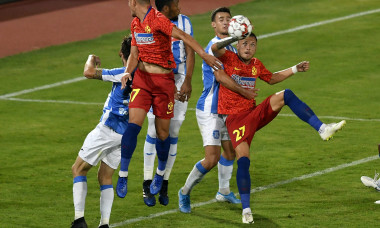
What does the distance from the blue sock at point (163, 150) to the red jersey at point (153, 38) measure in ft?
3.34

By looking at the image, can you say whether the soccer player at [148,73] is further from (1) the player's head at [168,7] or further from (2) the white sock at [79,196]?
(1) the player's head at [168,7]

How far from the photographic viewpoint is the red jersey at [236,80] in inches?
491

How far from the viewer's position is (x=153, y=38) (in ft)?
40.3

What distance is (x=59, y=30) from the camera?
26828 mm

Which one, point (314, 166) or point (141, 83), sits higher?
point (141, 83)

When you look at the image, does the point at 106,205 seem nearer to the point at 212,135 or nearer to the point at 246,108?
the point at 212,135

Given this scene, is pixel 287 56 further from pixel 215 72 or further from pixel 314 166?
pixel 215 72

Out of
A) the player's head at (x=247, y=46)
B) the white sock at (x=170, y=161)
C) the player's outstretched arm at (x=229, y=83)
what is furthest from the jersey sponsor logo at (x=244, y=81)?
the white sock at (x=170, y=161)

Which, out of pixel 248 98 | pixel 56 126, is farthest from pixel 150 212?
pixel 56 126

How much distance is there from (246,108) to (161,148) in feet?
4.18

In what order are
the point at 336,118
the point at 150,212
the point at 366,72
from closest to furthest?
the point at 150,212 → the point at 336,118 → the point at 366,72

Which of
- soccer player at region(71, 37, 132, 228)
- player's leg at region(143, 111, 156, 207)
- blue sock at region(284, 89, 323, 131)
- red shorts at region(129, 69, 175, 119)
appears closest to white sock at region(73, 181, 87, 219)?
soccer player at region(71, 37, 132, 228)

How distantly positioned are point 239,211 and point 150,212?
3.79 ft

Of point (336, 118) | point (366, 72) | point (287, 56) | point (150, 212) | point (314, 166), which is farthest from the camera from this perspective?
point (287, 56)
